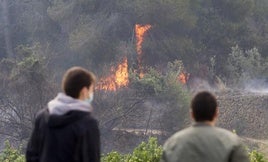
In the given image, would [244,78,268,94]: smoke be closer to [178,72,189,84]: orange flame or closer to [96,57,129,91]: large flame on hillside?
[178,72,189,84]: orange flame

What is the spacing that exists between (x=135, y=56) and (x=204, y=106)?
999 inches

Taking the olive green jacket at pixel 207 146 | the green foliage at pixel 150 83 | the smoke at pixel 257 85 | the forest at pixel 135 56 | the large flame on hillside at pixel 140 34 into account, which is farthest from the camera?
the large flame on hillside at pixel 140 34

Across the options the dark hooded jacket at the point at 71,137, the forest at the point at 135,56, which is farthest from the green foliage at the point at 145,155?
the forest at the point at 135,56

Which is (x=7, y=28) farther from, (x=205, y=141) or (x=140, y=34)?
(x=205, y=141)

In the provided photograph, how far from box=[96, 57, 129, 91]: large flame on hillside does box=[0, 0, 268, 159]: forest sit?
43 millimetres

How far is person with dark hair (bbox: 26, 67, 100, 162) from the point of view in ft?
14.1

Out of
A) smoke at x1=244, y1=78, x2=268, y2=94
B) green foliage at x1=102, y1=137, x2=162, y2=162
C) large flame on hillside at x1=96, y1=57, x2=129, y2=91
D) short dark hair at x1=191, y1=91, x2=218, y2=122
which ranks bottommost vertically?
smoke at x1=244, y1=78, x2=268, y2=94

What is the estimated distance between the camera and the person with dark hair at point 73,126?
431 cm

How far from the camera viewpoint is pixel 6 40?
3262 centimetres

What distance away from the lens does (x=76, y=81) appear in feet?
14.2

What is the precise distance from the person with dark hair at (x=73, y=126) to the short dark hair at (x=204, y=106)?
71cm

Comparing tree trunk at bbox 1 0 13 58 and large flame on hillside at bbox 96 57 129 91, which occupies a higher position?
tree trunk at bbox 1 0 13 58

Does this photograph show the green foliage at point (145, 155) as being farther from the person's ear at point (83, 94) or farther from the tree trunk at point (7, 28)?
the tree trunk at point (7, 28)

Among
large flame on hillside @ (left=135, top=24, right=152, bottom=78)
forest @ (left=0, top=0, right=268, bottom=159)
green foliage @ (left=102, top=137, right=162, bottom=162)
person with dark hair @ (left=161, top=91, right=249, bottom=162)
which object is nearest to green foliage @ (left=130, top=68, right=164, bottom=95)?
forest @ (left=0, top=0, right=268, bottom=159)
